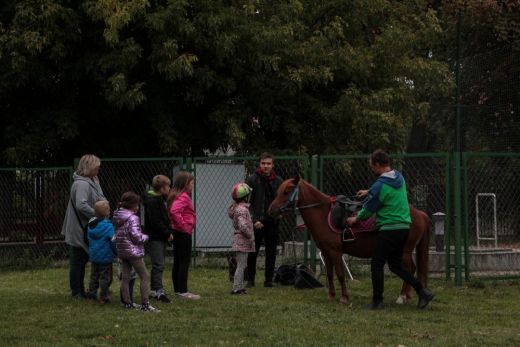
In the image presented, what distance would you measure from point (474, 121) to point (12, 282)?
13017mm

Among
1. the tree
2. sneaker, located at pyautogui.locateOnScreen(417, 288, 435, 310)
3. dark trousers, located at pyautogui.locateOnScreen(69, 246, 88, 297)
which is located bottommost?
sneaker, located at pyautogui.locateOnScreen(417, 288, 435, 310)

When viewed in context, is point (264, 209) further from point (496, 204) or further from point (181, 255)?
point (496, 204)

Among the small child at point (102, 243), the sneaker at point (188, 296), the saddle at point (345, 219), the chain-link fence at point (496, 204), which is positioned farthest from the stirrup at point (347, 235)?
the chain-link fence at point (496, 204)

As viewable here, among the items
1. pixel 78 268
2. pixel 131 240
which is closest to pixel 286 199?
pixel 131 240

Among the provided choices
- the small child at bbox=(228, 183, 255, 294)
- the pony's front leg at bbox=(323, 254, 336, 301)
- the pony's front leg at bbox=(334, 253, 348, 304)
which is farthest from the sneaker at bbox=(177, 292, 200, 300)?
the pony's front leg at bbox=(334, 253, 348, 304)

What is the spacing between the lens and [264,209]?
1150 cm

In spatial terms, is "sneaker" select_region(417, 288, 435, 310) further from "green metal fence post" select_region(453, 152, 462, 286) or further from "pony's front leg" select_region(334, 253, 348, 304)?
"green metal fence post" select_region(453, 152, 462, 286)

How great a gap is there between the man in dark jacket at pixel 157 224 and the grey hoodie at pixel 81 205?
75 cm

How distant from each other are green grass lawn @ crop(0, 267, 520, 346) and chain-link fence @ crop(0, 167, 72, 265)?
15.3 ft

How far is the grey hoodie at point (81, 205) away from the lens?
33.7ft

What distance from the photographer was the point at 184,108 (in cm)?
1850

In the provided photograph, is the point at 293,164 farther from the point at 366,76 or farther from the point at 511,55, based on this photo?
the point at 511,55

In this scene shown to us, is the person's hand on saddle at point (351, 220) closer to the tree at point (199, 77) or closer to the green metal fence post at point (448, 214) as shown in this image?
the green metal fence post at point (448, 214)

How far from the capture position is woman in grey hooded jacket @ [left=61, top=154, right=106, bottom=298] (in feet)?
33.8
